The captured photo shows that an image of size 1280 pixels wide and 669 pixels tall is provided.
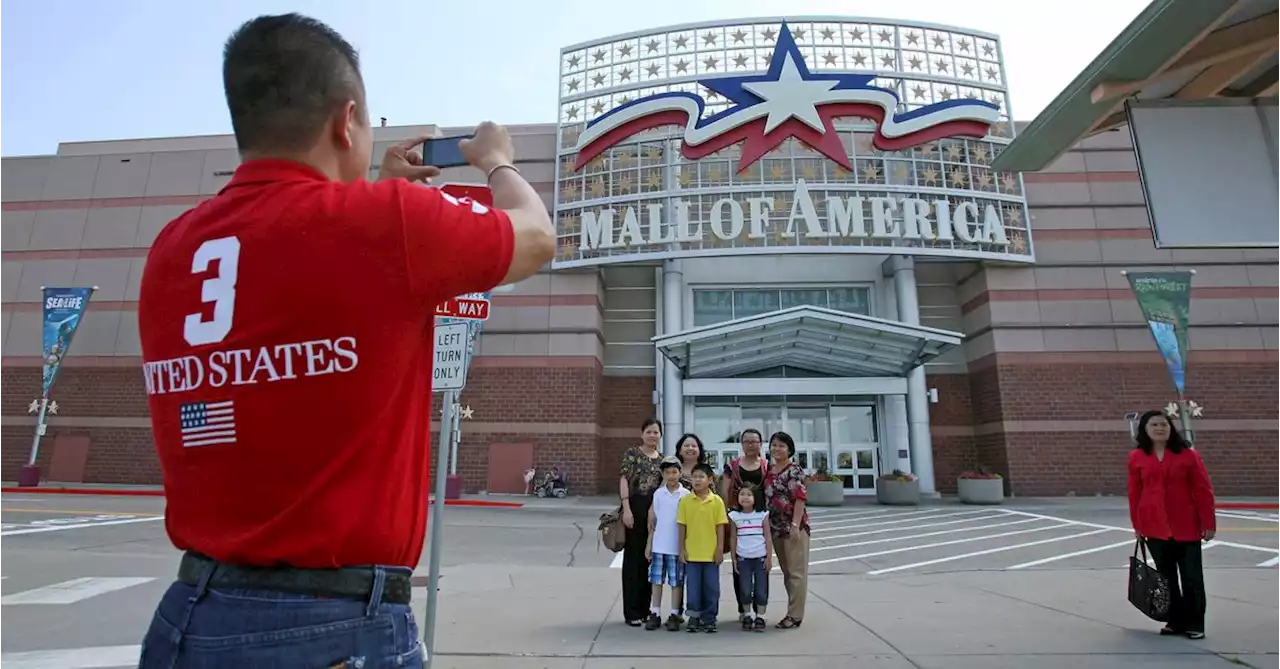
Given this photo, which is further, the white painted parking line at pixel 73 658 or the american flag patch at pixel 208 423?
the white painted parking line at pixel 73 658

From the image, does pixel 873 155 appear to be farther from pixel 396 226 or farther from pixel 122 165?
pixel 122 165

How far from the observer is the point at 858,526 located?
14055 mm

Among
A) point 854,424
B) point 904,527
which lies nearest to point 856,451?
point 854,424

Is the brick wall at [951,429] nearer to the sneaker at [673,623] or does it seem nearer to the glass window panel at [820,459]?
the glass window panel at [820,459]

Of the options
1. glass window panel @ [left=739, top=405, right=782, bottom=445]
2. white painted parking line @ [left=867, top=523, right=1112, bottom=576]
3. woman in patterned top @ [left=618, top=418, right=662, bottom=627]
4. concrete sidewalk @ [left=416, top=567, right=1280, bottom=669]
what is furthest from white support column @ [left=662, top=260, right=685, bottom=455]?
woman in patterned top @ [left=618, top=418, right=662, bottom=627]

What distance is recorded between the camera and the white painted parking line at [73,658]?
14.0ft

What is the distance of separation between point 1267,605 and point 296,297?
26.5 ft

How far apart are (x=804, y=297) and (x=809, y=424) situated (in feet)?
14.4

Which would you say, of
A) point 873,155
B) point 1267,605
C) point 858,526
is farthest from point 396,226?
point 873,155

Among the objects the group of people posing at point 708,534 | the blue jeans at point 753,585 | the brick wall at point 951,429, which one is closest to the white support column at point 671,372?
the brick wall at point 951,429

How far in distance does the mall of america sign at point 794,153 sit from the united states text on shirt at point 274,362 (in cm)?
1973

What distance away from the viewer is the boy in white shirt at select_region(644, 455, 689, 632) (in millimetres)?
5801

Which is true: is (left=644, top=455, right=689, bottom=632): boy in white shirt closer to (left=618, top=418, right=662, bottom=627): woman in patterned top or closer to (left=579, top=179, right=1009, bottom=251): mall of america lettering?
(left=618, top=418, right=662, bottom=627): woman in patterned top

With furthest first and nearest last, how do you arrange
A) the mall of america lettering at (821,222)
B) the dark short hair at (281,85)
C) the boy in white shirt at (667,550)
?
the mall of america lettering at (821,222), the boy in white shirt at (667,550), the dark short hair at (281,85)
